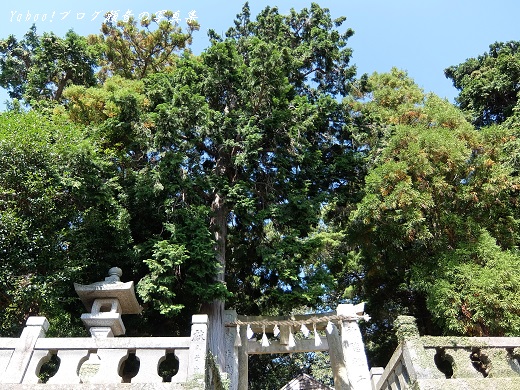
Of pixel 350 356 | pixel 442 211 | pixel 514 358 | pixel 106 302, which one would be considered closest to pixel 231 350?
pixel 350 356

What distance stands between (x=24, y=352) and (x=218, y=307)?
5.00 m

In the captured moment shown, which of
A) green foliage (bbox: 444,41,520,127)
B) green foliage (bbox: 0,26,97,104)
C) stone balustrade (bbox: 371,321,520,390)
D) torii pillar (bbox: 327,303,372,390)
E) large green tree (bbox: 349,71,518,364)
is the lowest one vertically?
stone balustrade (bbox: 371,321,520,390)

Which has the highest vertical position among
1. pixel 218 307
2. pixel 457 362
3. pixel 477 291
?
pixel 218 307

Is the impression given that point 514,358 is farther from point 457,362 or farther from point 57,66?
point 57,66

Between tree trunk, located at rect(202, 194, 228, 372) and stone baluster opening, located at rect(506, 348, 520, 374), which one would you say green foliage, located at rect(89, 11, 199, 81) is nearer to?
tree trunk, located at rect(202, 194, 228, 372)

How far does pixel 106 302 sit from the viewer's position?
7.68 metres

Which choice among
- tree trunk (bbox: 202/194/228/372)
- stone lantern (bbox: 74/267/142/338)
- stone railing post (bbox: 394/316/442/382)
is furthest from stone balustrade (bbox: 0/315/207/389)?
tree trunk (bbox: 202/194/228/372)

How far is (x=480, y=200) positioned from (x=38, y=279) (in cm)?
994

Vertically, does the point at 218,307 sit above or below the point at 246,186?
below

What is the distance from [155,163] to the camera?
10.6m

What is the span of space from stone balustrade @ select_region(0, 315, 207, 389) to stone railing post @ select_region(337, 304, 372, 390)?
5654 millimetres

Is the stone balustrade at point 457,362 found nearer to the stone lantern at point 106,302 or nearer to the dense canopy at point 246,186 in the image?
the dense canopy at point 246,186

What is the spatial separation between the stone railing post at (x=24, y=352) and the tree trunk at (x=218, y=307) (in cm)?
353

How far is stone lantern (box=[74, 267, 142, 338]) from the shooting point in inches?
290
